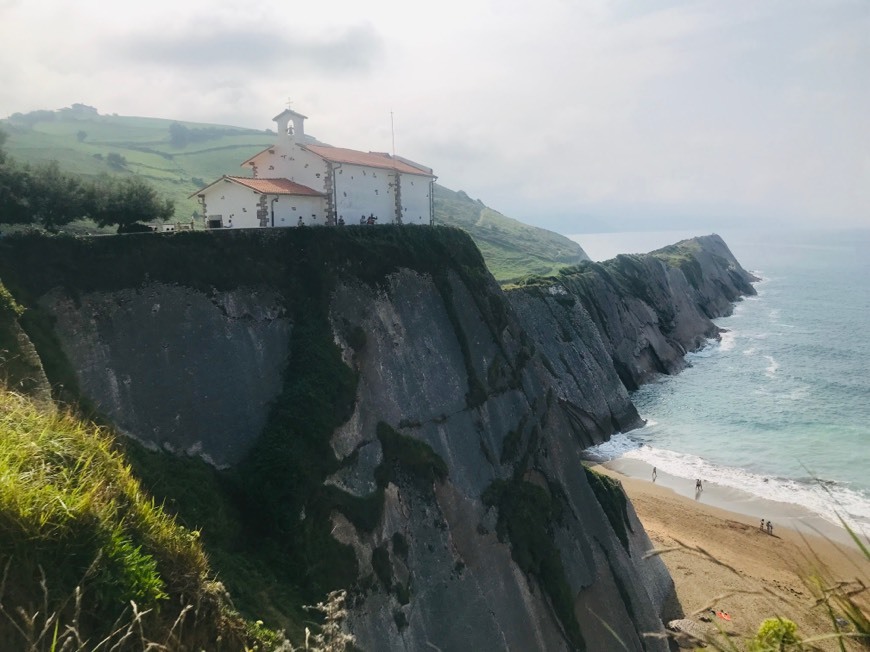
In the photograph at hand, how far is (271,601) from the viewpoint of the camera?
16.9m

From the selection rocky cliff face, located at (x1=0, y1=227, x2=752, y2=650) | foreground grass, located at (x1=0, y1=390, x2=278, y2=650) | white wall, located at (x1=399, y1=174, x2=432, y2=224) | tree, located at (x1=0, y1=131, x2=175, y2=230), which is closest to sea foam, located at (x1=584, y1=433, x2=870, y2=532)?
rocky cliff face, located at (x1=0, y1=227, x2=752, y2=650)

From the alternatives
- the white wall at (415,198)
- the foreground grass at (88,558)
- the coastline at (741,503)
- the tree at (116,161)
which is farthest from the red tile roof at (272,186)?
the tree at (116,161)

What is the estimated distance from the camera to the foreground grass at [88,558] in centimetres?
667

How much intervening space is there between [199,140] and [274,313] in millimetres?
184350

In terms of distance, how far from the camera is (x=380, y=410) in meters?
26.6

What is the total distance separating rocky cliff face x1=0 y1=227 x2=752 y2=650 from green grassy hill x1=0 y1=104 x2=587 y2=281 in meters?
58.6

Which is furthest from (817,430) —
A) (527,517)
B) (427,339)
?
(427,339)

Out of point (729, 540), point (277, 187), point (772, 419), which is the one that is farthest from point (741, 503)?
point (277, 187)

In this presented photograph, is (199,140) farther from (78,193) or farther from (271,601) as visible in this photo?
(271,601)

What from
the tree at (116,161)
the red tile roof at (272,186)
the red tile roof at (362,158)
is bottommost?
the red tile roof at (272,186)

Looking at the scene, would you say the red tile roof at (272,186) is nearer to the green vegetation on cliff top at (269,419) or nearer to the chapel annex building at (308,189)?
the chapel annex building at (308,189)

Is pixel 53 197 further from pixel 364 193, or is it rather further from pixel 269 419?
pixel 364 193

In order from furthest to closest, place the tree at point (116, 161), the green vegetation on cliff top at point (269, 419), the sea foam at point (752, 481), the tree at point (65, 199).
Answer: the tree at point (116, 161) → the sea foam at point (752, 481) → the tree at point (65, 199) → the green vegetation on cliff top at point (269, 419)

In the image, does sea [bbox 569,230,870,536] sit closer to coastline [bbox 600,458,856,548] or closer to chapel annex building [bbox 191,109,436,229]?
coastline [bbox 600,458,856,548]
